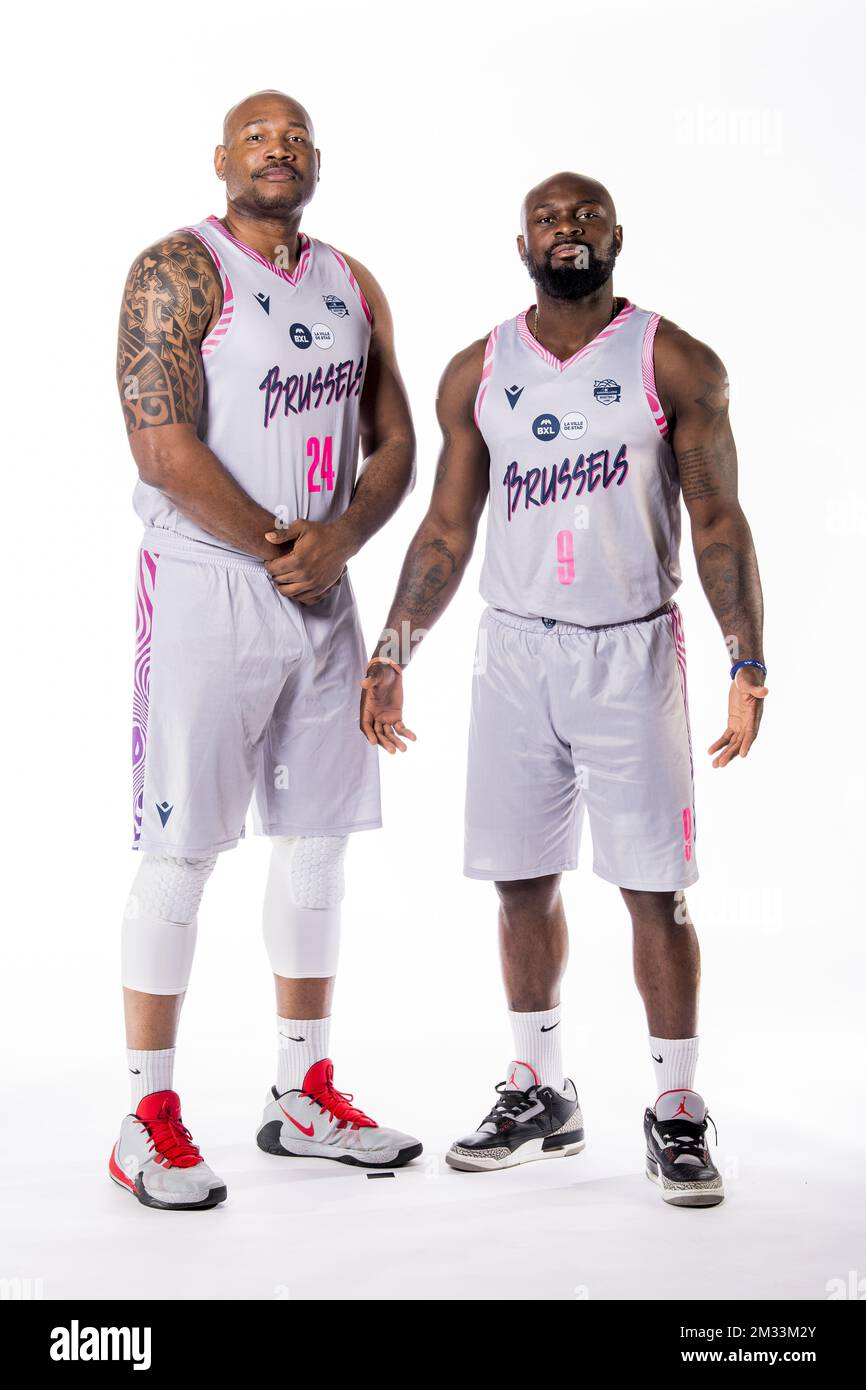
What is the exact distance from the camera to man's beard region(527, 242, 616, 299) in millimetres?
3795

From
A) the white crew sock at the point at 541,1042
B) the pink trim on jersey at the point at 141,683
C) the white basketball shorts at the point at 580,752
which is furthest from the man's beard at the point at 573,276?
the white crew sock at the point at 541,1042

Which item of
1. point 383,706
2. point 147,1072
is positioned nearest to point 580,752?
point 383,706

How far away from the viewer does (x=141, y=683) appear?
12.7 feet

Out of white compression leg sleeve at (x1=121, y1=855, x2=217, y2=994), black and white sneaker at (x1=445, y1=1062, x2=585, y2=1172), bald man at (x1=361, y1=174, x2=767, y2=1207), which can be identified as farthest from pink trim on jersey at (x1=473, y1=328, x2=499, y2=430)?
black and white sneaker at (x1=445, y1=1062, x2=585, y2=1172)

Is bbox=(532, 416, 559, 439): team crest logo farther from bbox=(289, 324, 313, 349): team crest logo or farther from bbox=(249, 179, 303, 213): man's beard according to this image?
bbox=(249, 179, 303, 213): man's beard

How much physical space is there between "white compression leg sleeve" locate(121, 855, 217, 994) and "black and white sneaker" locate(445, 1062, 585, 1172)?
919 millimetres

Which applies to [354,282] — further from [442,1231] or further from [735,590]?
[442,1231]

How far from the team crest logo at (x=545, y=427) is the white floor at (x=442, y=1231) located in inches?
75.9

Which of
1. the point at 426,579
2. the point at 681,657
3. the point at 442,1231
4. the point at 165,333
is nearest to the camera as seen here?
the point at 442,1231

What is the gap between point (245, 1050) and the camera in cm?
504

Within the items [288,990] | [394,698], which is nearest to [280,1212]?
[288,990]

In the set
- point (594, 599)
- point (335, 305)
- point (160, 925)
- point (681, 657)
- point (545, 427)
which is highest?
point (335, 305)

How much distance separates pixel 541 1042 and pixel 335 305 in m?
2.09
